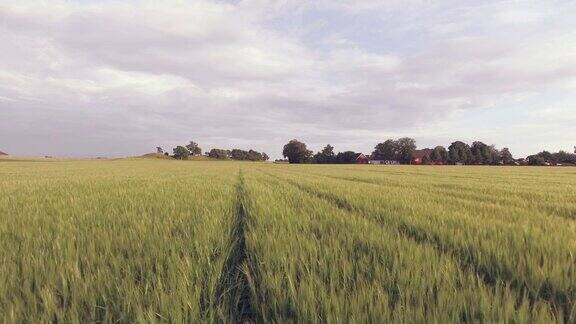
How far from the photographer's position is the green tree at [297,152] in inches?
5906

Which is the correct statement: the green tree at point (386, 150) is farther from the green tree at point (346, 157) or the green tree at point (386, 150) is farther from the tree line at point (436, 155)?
the green tree at point (346, 157)

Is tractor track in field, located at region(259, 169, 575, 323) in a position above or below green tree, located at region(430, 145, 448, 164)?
below

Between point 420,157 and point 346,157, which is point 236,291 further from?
point 420,157

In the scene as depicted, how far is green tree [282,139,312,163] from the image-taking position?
150000mm

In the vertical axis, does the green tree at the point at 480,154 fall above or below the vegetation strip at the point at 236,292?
above

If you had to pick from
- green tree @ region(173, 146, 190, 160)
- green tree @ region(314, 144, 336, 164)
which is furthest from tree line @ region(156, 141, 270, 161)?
green tree @ region(314, 144, 336, 164)

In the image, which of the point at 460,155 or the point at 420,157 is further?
the point at 420,157

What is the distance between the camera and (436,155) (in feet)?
434

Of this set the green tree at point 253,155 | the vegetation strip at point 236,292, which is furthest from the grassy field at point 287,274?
the green tree at point 253,155

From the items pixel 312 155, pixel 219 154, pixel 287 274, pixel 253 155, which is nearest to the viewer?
pixel 287 274

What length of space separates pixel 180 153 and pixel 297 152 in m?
53.8

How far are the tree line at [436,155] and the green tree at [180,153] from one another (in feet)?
160

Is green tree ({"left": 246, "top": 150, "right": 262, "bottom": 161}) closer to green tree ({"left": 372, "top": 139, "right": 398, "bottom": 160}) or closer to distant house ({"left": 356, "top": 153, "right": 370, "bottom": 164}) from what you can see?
distant house ({"left": 356, "top": 153, "right": 370, "bottom": 164})

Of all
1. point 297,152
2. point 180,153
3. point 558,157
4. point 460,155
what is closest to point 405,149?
point 460,155
